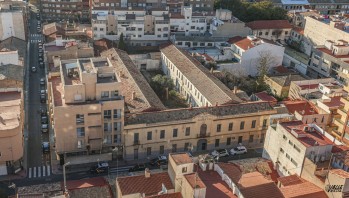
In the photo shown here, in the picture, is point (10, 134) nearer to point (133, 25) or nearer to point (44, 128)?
point (44, 128)

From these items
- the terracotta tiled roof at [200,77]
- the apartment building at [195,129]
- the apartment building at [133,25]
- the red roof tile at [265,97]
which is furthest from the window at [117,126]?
the apartment building at [133,25]

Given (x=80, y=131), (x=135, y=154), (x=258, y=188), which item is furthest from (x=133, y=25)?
(x=258, y=188)

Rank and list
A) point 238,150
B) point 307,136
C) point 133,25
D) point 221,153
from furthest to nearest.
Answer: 1. point 133,25
2. point 238,150
3. point 221,153
4. point 307,136

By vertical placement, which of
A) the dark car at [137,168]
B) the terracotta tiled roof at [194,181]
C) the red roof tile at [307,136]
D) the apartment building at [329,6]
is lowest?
the dark car at [137,168]

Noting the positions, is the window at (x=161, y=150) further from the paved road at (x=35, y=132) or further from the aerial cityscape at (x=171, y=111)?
the paved road at (x=35, y=132)

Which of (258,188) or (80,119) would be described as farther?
(80,119)

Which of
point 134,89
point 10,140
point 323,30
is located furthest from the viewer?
point 323,30

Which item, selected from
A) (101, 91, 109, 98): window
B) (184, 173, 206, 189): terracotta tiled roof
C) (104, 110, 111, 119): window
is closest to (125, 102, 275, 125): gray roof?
(104, 110, 111, 119): window

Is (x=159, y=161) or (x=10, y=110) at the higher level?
(x=10, y=110)
